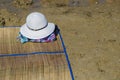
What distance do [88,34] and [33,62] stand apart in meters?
3.81

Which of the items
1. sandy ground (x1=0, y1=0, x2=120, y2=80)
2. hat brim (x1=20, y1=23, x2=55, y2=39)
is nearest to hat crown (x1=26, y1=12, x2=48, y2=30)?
hat brim (x1=20, y1=23, x2=55, y2=39)

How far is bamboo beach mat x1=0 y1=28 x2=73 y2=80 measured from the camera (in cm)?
600

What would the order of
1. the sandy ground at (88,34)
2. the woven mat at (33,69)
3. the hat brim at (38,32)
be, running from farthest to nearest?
the sandy ground at (88,34)
the hat brim at (38,32)
the woven mat at (33,69)

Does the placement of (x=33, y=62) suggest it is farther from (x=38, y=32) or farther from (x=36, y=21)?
(x=36, y=21)

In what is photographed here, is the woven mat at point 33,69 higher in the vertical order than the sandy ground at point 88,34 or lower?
higher

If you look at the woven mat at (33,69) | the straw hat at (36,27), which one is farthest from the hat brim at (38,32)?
the woven mat at (33,69)

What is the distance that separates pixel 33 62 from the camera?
6.12 m

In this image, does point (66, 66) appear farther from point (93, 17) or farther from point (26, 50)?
point (93, 17)

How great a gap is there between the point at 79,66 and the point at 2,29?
2523 millimetres

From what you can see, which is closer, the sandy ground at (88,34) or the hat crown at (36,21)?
the hat crown at (36,21)

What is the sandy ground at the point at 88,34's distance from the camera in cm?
806

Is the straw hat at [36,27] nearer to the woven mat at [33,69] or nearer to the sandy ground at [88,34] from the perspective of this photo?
the woven mat at [33,69]

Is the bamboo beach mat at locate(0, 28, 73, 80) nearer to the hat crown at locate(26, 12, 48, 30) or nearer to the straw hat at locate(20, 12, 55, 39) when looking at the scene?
the straw hat at locate(20, 12, 55, 39)

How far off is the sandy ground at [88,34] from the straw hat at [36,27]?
6.91 feet
